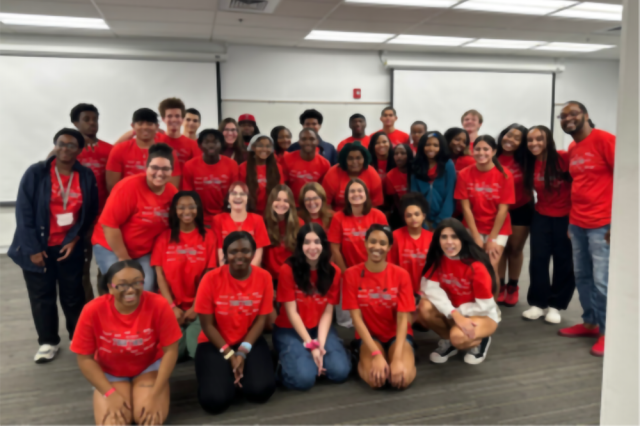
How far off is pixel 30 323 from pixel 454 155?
12.9 feet

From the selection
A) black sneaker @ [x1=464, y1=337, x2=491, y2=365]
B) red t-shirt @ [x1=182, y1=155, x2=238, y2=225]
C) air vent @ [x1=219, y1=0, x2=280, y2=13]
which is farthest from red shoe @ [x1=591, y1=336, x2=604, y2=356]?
air vent @ [x1=219, y1=0, x2=280, y2=13]

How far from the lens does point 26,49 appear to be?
584 cm

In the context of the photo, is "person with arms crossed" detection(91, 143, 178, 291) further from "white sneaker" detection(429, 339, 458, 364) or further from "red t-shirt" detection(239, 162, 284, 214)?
"white sneaker" detection(429, 339, 458, 364)

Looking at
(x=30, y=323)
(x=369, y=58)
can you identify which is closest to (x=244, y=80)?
(x=369, y=58)

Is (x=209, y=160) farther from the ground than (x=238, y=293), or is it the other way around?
(x=209, y=160)

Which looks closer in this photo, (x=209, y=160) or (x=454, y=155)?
(x=209, y=160)

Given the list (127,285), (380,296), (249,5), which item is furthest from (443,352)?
(249,5)

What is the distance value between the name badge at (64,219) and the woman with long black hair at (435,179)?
256cm

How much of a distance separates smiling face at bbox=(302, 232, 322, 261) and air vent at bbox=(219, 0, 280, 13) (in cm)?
296

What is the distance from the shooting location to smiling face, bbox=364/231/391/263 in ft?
9.15

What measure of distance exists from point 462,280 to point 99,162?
2878 mm

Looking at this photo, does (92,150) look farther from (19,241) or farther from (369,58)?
(369,58)

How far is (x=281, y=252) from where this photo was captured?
11.1 feet

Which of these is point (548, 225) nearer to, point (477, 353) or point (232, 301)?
point (477, 353)
